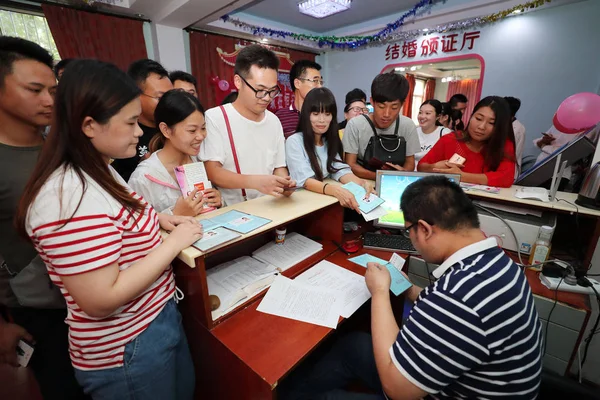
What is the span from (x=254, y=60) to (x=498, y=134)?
182cm

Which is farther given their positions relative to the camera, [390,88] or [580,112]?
[580,112]

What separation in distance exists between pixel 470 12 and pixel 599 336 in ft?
16.3

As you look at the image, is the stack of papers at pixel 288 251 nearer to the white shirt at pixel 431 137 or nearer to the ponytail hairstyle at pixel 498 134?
the ponytail hairstyle at pixel 498 134

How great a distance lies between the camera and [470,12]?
4.48m

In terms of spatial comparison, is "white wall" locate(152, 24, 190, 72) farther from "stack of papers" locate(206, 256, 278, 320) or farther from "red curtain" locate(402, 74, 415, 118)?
"red curtain" locate(402, 74, 415, 118)

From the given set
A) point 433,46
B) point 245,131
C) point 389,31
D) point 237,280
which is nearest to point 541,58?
point 433,46

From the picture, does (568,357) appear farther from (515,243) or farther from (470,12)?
(470,12)

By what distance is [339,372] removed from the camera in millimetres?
1371

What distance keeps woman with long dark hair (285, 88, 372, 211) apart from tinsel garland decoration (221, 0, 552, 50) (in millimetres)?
4206

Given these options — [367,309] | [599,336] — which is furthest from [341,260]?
[599,336]

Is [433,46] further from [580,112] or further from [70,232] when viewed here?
[70,232]

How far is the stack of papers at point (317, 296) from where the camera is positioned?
116 centimetres

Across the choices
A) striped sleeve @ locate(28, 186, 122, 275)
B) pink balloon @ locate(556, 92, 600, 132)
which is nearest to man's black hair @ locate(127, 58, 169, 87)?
striped sleeve @ locate(28, 186, 122, 275)

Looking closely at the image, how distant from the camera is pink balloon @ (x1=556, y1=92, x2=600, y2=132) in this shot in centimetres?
267
